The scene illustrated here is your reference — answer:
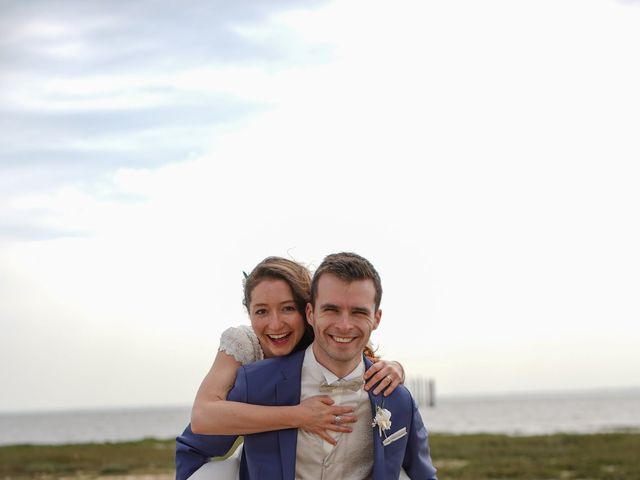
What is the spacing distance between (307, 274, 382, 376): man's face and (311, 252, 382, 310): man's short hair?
0.09 feet

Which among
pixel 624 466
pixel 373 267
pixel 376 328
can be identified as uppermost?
pixel 373 267

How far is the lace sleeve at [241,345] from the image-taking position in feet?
18.5

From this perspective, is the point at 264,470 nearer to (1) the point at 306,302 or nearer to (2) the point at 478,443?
(1) the point at 306,302

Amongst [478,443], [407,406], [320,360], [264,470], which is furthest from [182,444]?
[478,443]

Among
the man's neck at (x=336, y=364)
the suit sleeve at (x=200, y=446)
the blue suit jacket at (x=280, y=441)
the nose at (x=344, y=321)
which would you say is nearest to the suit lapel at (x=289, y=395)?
the blue suit jacket at (x=280, y=441)

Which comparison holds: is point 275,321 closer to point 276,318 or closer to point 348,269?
point 276,318

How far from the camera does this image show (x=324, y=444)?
16.7ft

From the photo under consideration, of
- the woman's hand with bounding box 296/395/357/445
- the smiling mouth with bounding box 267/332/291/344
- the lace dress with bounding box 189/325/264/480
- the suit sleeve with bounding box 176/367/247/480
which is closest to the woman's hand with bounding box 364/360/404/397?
the woman's hand with bounding box 296/395/357/445

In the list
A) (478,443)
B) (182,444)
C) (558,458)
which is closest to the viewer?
(182,444)

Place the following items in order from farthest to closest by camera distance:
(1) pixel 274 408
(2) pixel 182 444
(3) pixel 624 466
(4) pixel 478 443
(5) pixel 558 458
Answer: (4) pixel 478 443
(5) pixel 558 458
(3) pixel 624 466
(2) pixel 182 444
(1) pixel 274 408

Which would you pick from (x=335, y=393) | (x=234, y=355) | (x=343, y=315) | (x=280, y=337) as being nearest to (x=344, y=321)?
(x=343, y=315)

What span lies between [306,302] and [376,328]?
2.21 ft

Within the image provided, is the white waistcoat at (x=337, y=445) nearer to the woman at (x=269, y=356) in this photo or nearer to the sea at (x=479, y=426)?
the woman at (x=269, y=356)

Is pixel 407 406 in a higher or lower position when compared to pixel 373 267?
lower
